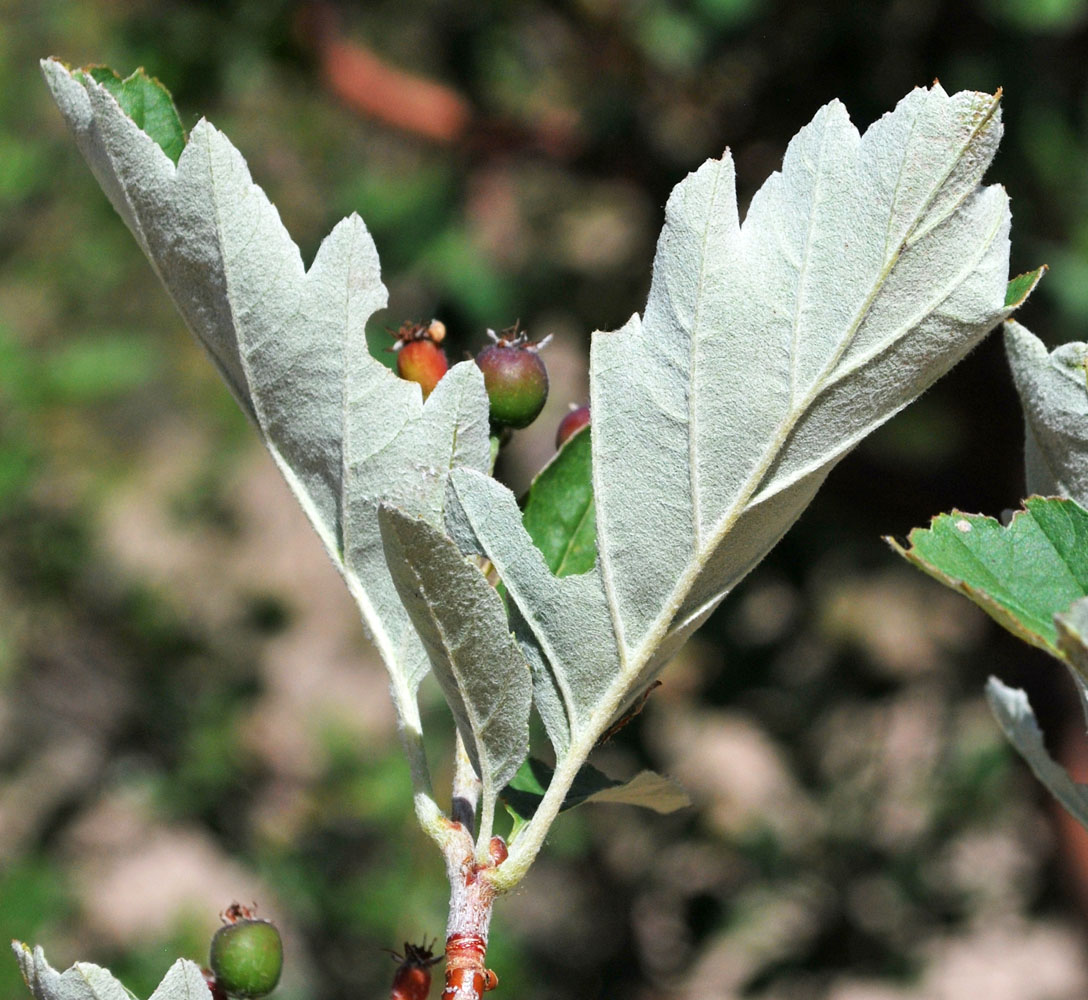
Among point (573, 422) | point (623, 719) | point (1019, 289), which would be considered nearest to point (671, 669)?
point (573, 422)

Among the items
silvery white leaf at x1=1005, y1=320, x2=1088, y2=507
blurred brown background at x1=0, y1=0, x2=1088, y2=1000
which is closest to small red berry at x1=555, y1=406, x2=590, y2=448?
silvery white leaf at x1=1005, y1=320, x2=1088, y2=507

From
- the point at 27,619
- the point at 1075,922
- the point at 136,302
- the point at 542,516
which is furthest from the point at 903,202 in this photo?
the point at 136,302

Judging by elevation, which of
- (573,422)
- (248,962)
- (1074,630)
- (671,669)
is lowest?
(671,669)

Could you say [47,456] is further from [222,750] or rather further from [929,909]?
[929,909]

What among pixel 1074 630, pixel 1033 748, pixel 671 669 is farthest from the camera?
pixel 671 669

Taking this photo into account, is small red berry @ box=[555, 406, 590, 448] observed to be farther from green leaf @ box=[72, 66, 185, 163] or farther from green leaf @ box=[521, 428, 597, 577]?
green leaf @ box=[72, 66, 185, 163]

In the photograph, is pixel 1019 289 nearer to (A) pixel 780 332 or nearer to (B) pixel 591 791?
(A) pixel 780 332

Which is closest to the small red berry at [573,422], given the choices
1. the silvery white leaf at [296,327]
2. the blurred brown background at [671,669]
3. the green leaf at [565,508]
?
the green leaf at [565,508]

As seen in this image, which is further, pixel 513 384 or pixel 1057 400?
pixel 513 384
